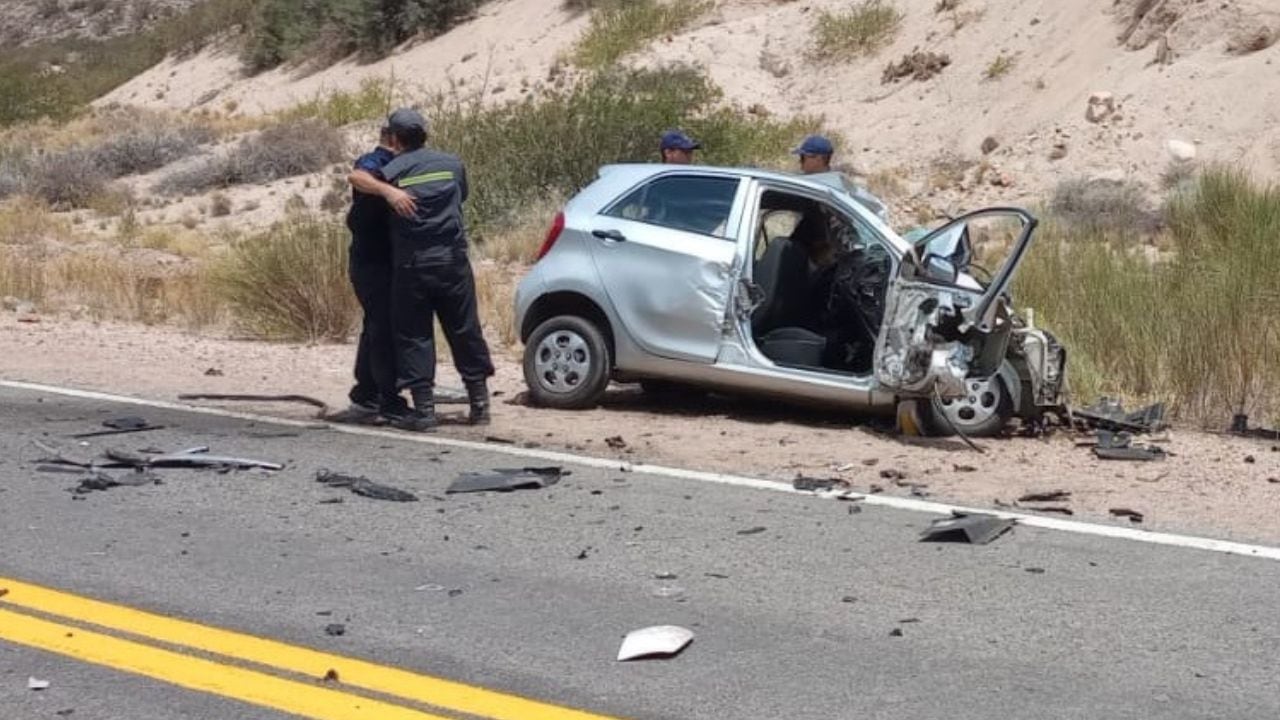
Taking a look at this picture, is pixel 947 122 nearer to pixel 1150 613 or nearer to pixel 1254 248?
pixel 1254 248

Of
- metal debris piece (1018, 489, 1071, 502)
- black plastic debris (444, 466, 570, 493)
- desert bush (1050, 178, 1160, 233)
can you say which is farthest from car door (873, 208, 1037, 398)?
desert bush (1050, 178, 1160, 233)

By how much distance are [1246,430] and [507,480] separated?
4381mm

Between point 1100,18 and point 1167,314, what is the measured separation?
2097 centimetres

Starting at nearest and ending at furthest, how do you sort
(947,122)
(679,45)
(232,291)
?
(232,291)
(947,122)
(679,45)

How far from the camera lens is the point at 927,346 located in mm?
9312

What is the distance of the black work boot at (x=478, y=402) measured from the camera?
9.95 metres

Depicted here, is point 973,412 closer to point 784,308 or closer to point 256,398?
point 784,308

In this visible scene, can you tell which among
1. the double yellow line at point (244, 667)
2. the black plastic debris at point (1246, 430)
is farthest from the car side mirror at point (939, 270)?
the double yellow line at point (244, 667)

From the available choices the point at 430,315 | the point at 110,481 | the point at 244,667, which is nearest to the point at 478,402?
the point at 430,315

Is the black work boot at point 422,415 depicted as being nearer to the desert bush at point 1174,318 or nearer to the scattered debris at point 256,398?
the scattered debris at point 256,398

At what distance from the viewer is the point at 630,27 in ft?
128

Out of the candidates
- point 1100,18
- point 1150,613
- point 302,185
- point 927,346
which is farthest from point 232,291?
point 1100,18

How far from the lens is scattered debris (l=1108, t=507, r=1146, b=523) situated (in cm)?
759

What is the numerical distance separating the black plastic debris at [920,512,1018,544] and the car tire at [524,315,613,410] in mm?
3368
